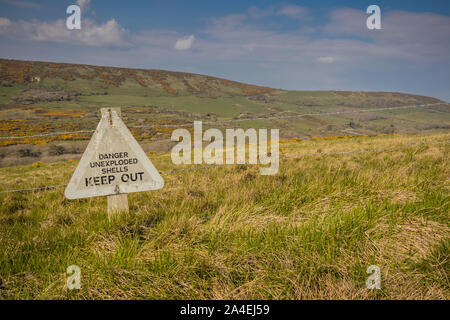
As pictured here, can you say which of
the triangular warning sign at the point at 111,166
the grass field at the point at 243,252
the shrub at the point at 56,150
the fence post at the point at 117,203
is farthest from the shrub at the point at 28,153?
the grass field at the point at 243,252

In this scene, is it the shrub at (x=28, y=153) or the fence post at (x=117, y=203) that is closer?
the fence post at (x=117, y=203)

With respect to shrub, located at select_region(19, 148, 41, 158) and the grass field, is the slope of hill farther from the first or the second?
the grass field

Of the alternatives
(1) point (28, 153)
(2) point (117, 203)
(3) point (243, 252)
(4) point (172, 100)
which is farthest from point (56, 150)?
(4) point (172, 100)

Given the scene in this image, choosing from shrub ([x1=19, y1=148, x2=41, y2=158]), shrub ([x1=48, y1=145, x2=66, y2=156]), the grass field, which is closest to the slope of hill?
shrub ([x1=48, y1=145, x2=66, y2=156])

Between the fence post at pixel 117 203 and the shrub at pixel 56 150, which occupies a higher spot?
the fence post at pixel 117 203

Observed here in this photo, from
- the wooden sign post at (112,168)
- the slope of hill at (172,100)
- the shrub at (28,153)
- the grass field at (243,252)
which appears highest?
the slope of hill at (172,100)

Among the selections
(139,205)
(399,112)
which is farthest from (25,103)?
(399,112)

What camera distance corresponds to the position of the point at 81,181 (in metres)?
3.42

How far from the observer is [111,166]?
3584 millimetres

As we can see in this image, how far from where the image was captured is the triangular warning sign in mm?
3443

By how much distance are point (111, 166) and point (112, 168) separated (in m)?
0.03

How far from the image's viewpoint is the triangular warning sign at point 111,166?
3.44 m

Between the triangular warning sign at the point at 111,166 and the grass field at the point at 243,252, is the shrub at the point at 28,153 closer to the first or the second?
the triangular warning sign at the point at 111,166
